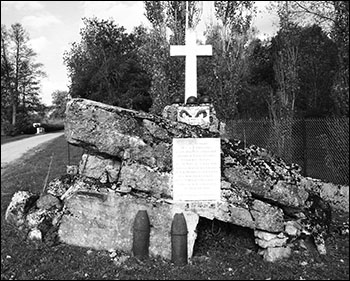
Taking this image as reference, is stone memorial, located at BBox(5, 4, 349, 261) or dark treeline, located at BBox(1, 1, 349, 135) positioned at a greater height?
dark treeline, located at BBox(1, 1, 349, 135)

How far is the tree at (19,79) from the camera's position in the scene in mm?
3320

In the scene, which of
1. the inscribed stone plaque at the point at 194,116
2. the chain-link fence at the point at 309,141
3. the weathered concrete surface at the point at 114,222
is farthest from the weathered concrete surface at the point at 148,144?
the chain-link fence at the point at 309,141

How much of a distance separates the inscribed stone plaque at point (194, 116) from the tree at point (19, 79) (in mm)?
2254

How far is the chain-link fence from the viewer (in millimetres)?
8812

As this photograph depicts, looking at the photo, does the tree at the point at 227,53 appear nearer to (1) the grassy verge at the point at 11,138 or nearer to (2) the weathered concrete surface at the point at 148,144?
(2) the weathered concrete surface at the point at 148,144

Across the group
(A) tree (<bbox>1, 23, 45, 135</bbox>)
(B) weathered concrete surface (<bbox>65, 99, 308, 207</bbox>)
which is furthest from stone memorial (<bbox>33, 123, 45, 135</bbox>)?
(B) weathered concrete surface (<bbox>65, 99, 308, 207</bbox>)

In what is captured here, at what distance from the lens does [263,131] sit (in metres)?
10.9

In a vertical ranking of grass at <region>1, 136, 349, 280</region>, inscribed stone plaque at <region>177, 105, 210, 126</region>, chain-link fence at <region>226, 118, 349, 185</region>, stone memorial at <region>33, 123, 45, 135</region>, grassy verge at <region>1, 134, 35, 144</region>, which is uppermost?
inscribed stone plaque at <region>177, 105, 210, 126</region>

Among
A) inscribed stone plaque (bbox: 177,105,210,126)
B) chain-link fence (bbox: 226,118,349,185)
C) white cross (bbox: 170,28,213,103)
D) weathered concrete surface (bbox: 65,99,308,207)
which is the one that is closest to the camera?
weathered concrete surface (bbox: 65,99,308,207)

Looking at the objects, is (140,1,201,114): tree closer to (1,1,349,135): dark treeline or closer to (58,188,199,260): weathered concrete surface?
(1,1,349,135): dark treeline

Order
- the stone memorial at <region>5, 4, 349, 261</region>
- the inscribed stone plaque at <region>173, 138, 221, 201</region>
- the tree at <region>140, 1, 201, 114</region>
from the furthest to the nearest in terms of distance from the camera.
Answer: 1. the tree at <region>140, 1, 201, 114</region>
2. the stone memorial at <region>5, 4, 349, 261</region>
3. the inscribed stone plaque at <region>173, 138, 221, 201</region>

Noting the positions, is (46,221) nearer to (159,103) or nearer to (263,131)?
(159,103)

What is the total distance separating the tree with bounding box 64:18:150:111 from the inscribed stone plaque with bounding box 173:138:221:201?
47.4 inches

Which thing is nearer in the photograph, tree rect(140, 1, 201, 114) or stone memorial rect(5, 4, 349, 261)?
stone memorial rect(5, 4, 349, 261)
